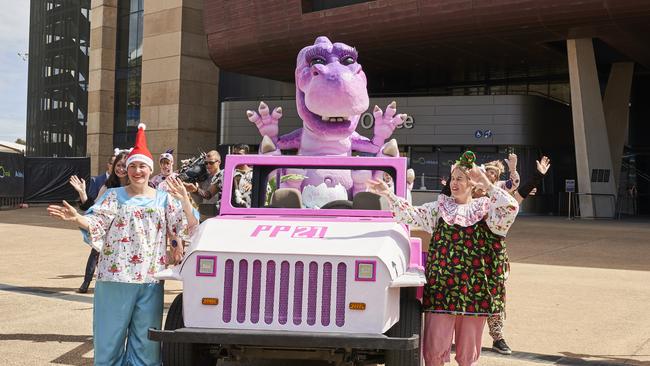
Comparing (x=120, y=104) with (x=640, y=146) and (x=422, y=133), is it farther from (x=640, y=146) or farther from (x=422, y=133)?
(x=640, y=146)

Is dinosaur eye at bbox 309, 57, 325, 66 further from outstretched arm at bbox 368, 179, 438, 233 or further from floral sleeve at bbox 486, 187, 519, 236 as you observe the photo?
floral sleeve at bbox 486, 187, 519, 236

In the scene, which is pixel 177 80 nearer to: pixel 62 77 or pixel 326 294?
pixel 62 77

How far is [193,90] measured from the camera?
38.2 metres

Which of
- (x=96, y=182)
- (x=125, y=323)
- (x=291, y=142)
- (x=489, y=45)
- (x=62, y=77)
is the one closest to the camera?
(x=125, y=323)

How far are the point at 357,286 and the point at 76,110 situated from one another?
50566mm

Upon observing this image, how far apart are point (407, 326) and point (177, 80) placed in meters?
34.0

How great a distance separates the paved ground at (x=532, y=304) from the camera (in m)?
6.33

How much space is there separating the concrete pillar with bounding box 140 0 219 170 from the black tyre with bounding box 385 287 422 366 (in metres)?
33.2

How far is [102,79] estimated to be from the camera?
1684 inches

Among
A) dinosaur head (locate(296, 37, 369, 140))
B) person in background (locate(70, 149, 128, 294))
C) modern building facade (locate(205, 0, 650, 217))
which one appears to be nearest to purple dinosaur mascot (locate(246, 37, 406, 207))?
dinosaur head (locate(296, 37, 369, 140))

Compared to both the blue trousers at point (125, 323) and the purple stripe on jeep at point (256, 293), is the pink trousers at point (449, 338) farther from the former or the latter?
the blue trousers at point (125, 323)

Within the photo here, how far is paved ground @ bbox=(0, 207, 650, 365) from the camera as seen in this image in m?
6.33

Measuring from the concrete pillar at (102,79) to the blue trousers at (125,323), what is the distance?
39305 millimetres

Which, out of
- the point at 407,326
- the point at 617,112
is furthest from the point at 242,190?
the point at 617,112
